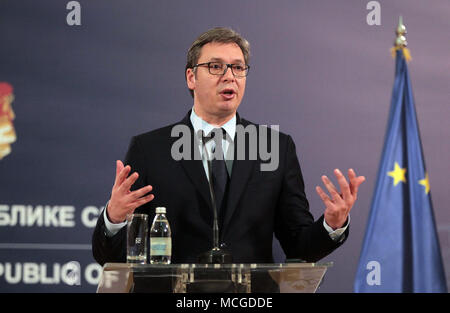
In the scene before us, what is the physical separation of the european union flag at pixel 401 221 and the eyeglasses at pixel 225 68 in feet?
4.42

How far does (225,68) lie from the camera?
3.38 meters

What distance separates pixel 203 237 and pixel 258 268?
3.13ft

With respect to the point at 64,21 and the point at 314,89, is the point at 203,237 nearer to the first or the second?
the point at 314,89

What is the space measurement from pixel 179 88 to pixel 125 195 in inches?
71.8

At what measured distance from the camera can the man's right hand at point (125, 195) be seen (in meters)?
2.55

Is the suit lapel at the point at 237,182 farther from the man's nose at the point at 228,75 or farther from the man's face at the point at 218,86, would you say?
the man's nose at the point at 228,75

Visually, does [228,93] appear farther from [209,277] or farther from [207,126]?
[209,277]

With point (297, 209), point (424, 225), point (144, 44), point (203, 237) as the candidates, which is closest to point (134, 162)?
point (203, 237)

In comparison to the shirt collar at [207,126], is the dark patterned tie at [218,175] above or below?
below

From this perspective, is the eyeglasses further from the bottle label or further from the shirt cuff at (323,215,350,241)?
the bottle label

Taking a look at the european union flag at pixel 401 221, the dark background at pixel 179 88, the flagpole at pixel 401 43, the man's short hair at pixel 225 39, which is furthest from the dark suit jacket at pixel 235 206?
the flagpole at pixel 401 43

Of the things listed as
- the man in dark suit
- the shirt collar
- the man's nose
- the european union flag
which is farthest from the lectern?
the european union flag

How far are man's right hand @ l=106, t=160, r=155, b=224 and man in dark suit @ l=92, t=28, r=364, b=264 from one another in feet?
0.96

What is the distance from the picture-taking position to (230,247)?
3152 mm
